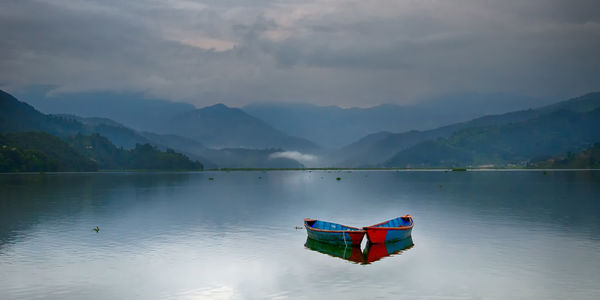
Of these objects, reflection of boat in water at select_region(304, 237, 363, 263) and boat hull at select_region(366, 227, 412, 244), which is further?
boat hull at select_region(366, 227, 412, 244)

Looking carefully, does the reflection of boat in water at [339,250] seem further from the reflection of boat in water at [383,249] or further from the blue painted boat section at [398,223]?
the blue painted boat section at [398,223]

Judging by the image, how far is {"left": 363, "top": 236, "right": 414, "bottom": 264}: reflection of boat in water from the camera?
160ft

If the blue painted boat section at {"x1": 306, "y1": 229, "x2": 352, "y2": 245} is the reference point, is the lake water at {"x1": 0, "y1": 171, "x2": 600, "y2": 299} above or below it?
below

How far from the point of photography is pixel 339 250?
5175 centimetres

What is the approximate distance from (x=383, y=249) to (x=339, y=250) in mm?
4779

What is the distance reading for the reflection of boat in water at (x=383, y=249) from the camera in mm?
48625

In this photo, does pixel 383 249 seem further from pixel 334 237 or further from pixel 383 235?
pixel 334 237

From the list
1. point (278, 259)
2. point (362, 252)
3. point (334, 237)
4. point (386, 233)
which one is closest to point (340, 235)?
point (334, 237)

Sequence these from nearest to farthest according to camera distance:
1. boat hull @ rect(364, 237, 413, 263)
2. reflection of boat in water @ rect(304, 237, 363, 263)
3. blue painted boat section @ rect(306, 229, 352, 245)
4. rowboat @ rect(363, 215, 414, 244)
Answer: reflection of boat in water @ rect(304, 237, 363, 263), boat hull @ rect(364, 237, 413, 263), blue painted boat section @ rect(306, 229, 352, 245), rowboat @ rect(363, 215, 414, 244)

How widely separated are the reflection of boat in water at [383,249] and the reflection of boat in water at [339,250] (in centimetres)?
84

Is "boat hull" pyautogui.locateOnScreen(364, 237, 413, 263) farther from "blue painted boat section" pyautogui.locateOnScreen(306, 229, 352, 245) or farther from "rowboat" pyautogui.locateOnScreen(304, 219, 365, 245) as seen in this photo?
"blue painted boat section" pyautogui.locateOnScreen(306, 229, 352, 245)

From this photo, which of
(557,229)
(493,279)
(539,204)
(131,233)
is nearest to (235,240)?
(131,233)

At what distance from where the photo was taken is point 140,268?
44.2 metres

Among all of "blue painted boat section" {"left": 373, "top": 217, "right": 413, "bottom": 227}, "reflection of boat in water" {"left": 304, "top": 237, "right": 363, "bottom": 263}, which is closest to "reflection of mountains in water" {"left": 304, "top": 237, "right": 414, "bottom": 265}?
"reflection of boat in water" {"left": 304, "top": 237, "right": 363, "bottom": 263}
